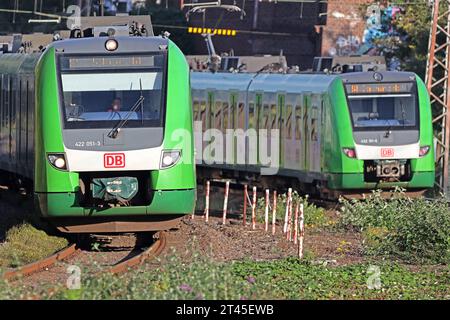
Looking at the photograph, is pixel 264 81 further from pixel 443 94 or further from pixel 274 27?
pixel 274 27

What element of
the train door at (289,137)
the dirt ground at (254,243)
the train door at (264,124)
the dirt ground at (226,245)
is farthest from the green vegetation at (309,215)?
the train door at (264,124)

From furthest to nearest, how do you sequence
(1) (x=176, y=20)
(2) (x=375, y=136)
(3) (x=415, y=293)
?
1. (1) (x=176, y=20)
2. (2) (x=375, y=136)
3. (3) (x=415, y=293)

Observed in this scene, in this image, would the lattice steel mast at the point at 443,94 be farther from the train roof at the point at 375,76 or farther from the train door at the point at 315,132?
the train roof at the point at 375,76

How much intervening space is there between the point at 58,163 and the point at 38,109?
3.06 ft

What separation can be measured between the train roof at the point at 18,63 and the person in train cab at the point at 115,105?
3.22 meters

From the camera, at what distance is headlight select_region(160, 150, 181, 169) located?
18.1 meters

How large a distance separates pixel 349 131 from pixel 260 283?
12880 mm

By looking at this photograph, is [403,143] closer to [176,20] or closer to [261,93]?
[261,93]

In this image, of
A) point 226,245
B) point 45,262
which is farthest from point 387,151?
point 45,262

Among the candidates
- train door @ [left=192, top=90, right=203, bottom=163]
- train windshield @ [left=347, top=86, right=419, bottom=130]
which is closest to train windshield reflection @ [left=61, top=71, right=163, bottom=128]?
train windshield @ [left=347, top=86, right=419, bottom=130]

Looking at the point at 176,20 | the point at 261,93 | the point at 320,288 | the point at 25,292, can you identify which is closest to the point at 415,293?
the point at 320,288

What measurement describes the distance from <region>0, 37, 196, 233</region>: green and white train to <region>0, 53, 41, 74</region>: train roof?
2978 millimetres

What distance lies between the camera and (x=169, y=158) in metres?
18.1

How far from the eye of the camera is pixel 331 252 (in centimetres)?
2017
